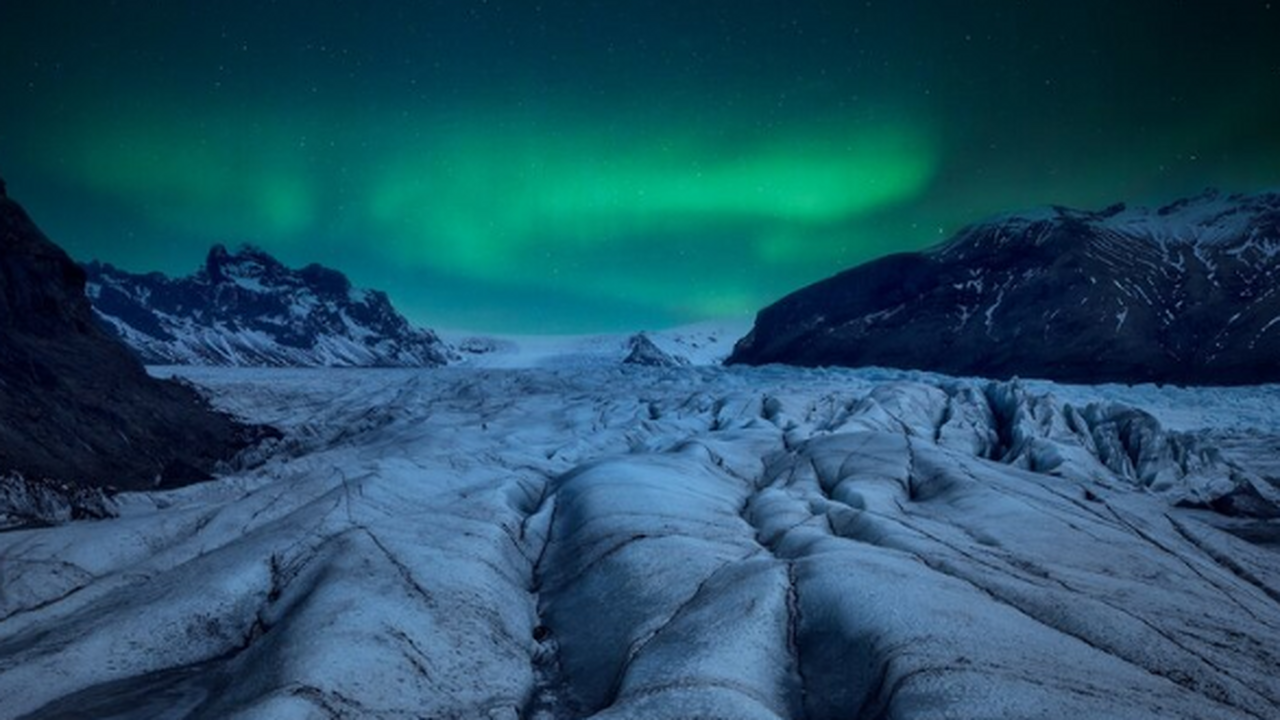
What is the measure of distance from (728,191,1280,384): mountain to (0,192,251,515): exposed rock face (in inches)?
3101

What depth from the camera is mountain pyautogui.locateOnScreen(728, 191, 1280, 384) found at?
61.5 meters

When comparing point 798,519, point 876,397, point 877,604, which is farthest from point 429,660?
point 876,397

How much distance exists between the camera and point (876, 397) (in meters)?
30.0

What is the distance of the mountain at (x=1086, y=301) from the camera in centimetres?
6153

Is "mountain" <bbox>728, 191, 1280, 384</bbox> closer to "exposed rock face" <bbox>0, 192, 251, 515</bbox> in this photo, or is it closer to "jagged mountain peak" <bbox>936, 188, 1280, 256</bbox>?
"jagged mountain peak" <bbox>936, 188, 1280, 256</bbox>

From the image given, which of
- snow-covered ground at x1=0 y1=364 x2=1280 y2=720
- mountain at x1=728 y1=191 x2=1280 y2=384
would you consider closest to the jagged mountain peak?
mountain at x1=728 y1=191 x2=1280 y2=384

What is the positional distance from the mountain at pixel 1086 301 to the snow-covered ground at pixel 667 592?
53943mm

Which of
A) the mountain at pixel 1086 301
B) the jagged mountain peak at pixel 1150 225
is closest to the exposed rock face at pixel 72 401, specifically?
the mountain at pixel 1086 301

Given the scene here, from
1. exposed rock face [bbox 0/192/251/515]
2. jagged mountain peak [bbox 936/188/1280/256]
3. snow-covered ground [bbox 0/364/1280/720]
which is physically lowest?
snow-covered ground [bbox 0/364/1280/720]

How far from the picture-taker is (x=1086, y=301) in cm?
7062

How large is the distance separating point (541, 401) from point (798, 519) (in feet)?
92.5

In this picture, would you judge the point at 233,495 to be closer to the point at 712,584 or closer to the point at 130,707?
the point at 130,707

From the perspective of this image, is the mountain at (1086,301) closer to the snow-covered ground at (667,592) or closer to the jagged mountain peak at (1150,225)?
the jagged mountain peak at (1150,225)

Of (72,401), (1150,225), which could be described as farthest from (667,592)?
(1150,225)
